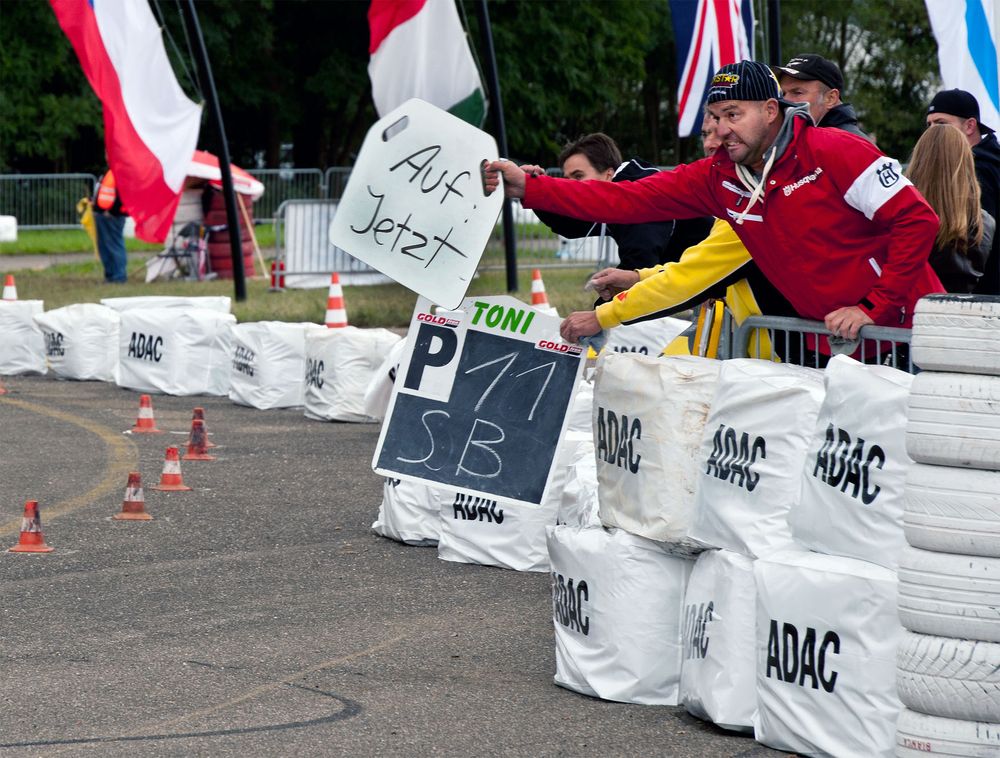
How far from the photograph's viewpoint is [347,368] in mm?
13758

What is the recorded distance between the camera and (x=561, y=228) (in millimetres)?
7605

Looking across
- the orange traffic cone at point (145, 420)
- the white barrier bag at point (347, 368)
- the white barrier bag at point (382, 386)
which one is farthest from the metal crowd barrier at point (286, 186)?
the white barrier bag at point (382, 386)

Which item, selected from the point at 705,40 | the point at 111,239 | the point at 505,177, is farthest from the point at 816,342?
the point at 111,239

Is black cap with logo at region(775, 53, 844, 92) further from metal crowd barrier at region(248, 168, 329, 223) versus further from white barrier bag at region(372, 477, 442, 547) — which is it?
metal crowd barrier at region(248, 168, 329, 223)

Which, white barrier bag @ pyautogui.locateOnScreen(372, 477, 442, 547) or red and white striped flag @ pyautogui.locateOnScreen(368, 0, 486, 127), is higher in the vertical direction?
red and white striped flag @ pyautogui.locateOnScreen(368, 0, 486, 127)

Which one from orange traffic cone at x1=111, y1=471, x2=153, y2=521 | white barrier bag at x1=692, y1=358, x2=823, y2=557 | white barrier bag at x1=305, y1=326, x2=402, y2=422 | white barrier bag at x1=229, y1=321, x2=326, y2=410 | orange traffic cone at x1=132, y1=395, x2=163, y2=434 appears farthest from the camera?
white barrier bag at x1=229, y1=321, x2=326, y2=410

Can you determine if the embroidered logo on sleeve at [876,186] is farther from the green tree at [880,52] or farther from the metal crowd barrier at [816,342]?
the green tree at [880,52]

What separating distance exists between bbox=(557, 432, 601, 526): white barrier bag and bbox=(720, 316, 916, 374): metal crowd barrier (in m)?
1.00

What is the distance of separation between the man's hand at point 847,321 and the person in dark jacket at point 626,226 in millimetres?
2081

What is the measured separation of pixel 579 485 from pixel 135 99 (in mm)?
11756

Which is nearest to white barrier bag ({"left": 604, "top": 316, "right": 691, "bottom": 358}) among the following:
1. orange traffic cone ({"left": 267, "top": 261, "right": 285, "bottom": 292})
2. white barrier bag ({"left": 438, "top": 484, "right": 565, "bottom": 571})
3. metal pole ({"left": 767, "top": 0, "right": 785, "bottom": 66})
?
metal pole ({"left": 767, "top": 0, "right": 785, "bottom": 66})

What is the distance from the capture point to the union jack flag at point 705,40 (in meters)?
14.3

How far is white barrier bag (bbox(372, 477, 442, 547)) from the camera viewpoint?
867cm

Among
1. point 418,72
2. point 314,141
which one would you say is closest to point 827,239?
point 418,72
